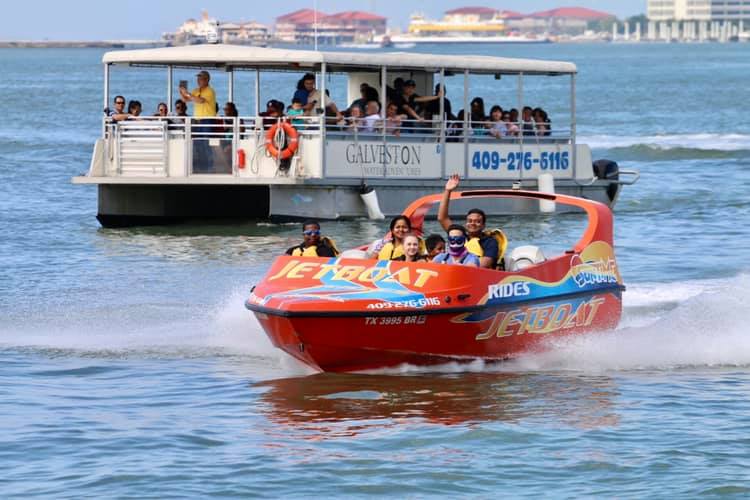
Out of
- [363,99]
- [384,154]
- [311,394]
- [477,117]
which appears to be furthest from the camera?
[477,117]

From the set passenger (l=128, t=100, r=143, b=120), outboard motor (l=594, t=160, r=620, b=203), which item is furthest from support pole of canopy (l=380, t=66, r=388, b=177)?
outboard motor (l=594, t=160, r=620, b=203)

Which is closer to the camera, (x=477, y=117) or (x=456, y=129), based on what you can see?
(x=456, y=129)

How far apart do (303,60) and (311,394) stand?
425 inches

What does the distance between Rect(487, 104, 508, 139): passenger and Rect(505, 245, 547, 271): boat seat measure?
1132 cm

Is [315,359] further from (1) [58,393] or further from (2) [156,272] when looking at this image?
(2) [156,272]

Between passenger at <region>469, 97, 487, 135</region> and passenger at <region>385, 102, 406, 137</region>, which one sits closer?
passenger at <region>385, 102, 406, 137</region>

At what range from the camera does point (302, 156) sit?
926 inches

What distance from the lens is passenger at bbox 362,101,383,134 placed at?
24000 millimetres

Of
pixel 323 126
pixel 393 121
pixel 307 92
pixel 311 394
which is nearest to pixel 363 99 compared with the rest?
pixel 393 121

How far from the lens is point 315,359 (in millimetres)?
13227

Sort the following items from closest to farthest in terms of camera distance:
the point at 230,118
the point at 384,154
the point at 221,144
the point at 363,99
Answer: the point at 230,118 < the point at 221,144 < the point at 384,154 < the point at 363,99

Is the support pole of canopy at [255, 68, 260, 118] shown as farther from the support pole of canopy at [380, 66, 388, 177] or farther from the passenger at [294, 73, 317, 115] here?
the support pole of canopy at [380, 66, 388, 177]

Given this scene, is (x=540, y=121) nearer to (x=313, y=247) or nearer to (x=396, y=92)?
(x=396, y=92)

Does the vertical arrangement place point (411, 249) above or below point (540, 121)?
below
